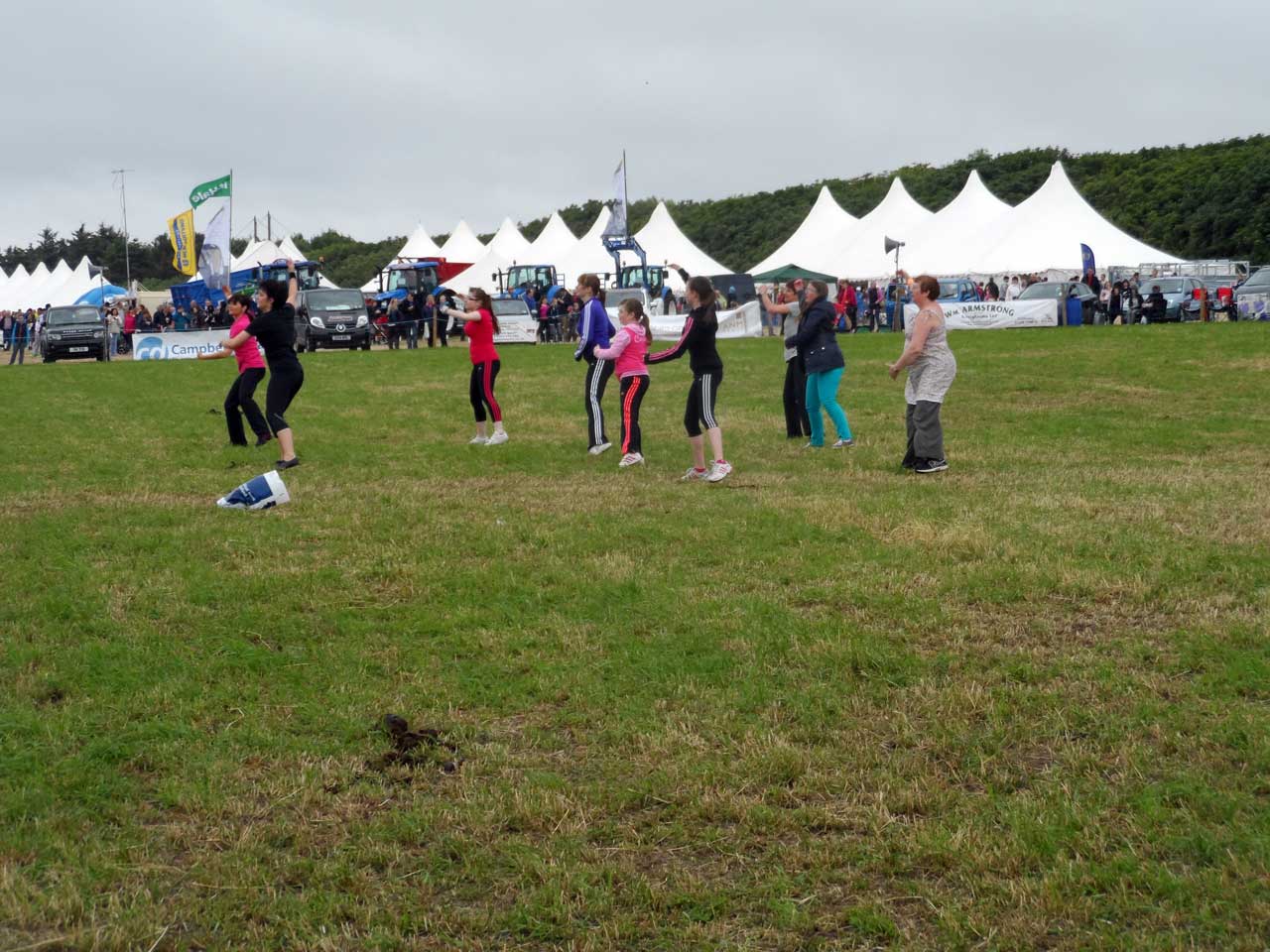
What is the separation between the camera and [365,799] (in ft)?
13.7

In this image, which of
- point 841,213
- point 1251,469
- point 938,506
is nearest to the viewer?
point 938,506

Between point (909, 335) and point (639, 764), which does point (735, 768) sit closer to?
point (639, 764)

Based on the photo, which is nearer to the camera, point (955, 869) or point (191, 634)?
point (955, 869)

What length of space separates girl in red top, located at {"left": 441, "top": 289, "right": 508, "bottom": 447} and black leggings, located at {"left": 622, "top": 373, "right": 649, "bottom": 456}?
1859 millimetres

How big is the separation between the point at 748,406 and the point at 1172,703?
12.3 metres

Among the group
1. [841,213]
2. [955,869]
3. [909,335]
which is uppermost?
[841,213]

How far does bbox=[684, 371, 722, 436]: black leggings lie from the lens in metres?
10.7

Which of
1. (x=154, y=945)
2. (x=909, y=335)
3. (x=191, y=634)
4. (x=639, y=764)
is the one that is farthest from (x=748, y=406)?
(x=154, y=945)

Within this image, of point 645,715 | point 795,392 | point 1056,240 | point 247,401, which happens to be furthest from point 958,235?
point 645,715

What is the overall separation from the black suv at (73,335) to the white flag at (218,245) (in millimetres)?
3726

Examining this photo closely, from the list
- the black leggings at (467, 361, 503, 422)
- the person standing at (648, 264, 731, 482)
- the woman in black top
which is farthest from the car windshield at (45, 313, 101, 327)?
the person standing at (648, 264, 731, 482)

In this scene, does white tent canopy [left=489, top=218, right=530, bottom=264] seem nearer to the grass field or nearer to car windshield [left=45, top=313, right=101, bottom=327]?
car windshield [left=45, top=313, right=101, bottom=327]

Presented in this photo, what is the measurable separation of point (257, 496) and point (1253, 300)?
1153 inches

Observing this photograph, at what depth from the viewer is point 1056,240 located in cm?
4316
